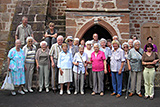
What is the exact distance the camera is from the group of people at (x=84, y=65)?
208 inches

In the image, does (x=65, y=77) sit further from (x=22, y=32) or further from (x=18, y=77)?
(x=22, y=32)

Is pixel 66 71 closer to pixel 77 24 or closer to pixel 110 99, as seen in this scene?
pixel 110 99

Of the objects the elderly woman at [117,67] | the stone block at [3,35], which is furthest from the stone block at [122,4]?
the stone block at [3,35]

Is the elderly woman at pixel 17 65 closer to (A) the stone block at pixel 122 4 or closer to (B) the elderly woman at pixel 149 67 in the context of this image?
(B) the elderly woman at pixel 149 67

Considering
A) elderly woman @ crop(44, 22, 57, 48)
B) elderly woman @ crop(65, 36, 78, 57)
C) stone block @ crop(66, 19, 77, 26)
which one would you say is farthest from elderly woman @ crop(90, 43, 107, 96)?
stone block @ crop(66, 19, 77, 26)

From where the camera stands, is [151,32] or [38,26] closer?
[38,26]

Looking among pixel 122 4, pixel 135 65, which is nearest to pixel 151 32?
pixel 122 4

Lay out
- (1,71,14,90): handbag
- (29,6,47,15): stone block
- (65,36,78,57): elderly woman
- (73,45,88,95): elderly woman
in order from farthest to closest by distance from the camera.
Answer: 1. (29,6,47,15): stone block
2. (65,36,78,57): elderly woman
3. (73,45,88,95): elderly woman
4. (1,71,14,90): handbag

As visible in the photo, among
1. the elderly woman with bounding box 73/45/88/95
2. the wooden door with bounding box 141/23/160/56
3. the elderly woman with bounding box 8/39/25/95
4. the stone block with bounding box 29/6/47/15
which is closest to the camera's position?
the elderly woman with bounding box 8/39/25/95

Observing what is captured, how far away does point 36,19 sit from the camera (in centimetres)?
770

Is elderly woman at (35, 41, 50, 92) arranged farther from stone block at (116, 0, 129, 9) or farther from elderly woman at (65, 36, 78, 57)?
stone block at (116, 0, 129, 9)

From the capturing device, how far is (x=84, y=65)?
18.4ft

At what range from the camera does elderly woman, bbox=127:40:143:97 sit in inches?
210

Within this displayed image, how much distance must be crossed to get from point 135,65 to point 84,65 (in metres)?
1.48
